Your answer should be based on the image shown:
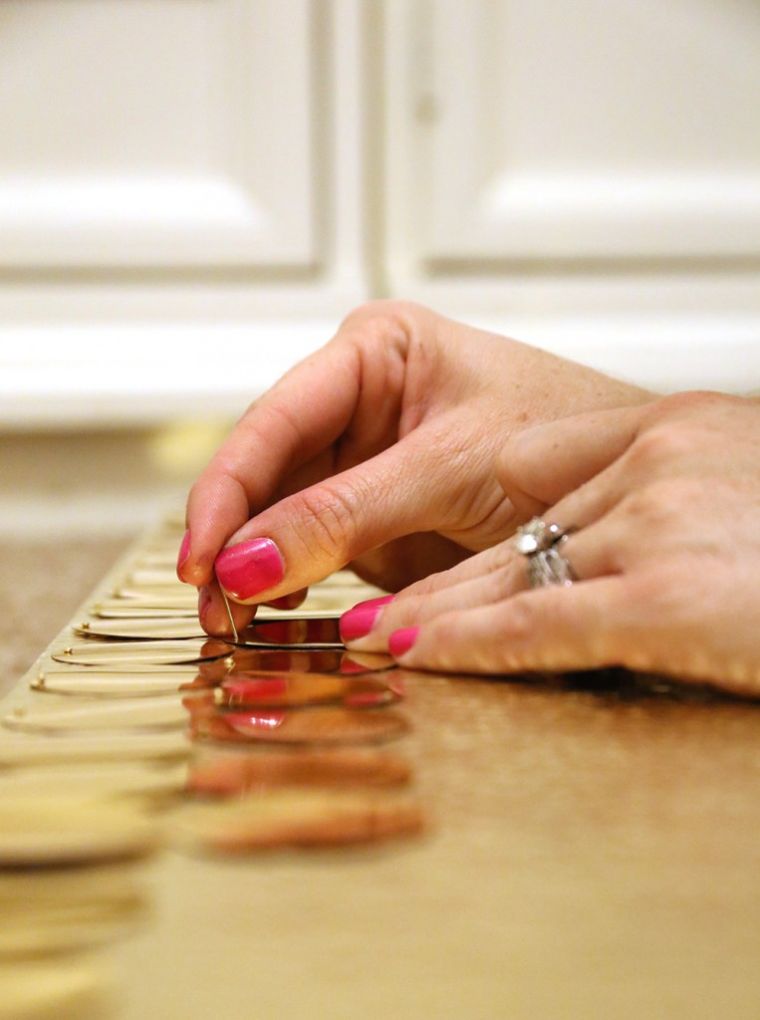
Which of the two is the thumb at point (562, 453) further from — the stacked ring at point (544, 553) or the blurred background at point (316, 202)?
the blurred background at point (316, 202)

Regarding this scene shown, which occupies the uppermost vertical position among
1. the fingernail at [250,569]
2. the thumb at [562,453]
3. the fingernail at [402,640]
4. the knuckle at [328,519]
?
the thumb at [562,453]

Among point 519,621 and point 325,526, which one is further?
point 325,526

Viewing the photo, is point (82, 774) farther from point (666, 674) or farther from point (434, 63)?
point (434, 63)

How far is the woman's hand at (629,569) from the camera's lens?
1.20 ft

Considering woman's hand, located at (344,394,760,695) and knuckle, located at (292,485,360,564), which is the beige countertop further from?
knuckle, located at (292,485,360,564)

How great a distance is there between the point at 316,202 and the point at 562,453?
32.8 inches

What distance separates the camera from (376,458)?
1.77 ft

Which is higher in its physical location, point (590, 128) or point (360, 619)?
point (590, 128)

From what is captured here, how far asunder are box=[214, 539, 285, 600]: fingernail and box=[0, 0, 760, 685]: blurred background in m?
0.67

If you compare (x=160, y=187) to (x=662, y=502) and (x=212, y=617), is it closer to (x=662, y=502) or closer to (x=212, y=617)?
(x=212, y=617)

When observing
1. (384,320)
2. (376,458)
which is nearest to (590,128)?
(384,320)

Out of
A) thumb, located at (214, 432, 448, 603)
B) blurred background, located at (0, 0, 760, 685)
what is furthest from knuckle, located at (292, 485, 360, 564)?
blurred background, located at (0, 0, 760, 685)

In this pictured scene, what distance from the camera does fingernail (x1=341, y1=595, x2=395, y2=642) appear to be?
48 centimetres

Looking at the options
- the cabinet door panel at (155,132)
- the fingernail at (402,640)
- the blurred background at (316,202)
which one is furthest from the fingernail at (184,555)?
the cabinet door panel at (155,132)
